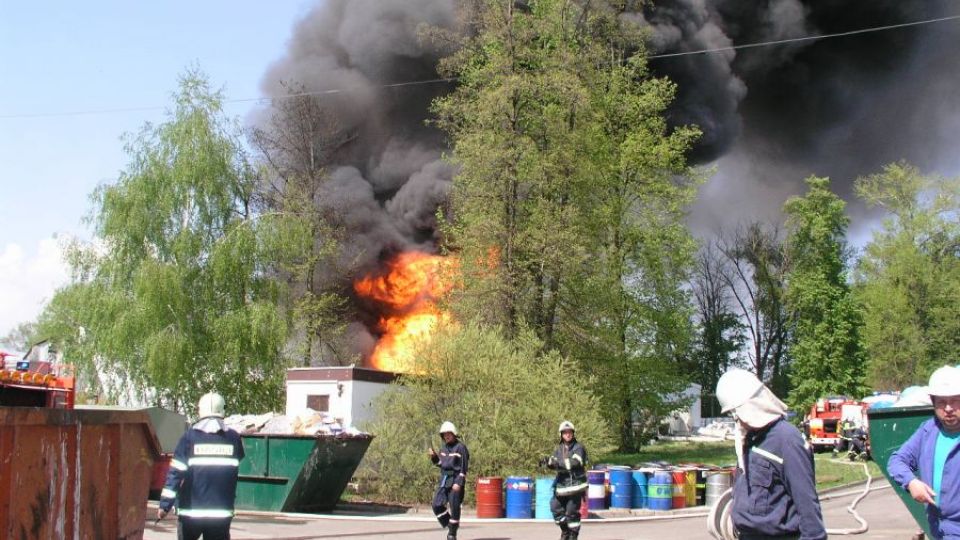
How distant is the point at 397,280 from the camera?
34.7 meters

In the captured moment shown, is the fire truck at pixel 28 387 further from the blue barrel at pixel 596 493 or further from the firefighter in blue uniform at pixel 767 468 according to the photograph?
the blue barrel at pixel 596 493

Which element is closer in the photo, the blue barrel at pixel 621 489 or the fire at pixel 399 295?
the blue barrel at pixel 621 489

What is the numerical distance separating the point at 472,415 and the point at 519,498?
2.43 meters

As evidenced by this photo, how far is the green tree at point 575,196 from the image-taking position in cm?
2416

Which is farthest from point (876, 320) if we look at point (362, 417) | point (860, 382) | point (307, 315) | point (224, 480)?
point (224, 480)

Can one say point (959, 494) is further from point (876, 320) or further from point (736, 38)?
point (876, 320)

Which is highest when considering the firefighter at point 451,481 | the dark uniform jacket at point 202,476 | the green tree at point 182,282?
the green tree at point 182,282

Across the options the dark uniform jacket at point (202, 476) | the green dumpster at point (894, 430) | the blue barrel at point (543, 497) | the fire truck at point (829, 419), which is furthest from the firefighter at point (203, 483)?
the fire truck at point (829, 419)

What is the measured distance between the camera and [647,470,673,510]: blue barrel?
1602 centimetres

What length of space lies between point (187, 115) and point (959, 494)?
24941 mm

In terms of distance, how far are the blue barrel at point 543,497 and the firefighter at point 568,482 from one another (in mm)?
4530

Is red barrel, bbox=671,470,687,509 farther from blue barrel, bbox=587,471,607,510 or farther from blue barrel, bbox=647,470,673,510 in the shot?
blue barrel, bbox=587,471,607,510

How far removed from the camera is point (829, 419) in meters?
32.3

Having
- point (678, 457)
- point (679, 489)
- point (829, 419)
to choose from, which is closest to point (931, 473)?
point (679, 489)
